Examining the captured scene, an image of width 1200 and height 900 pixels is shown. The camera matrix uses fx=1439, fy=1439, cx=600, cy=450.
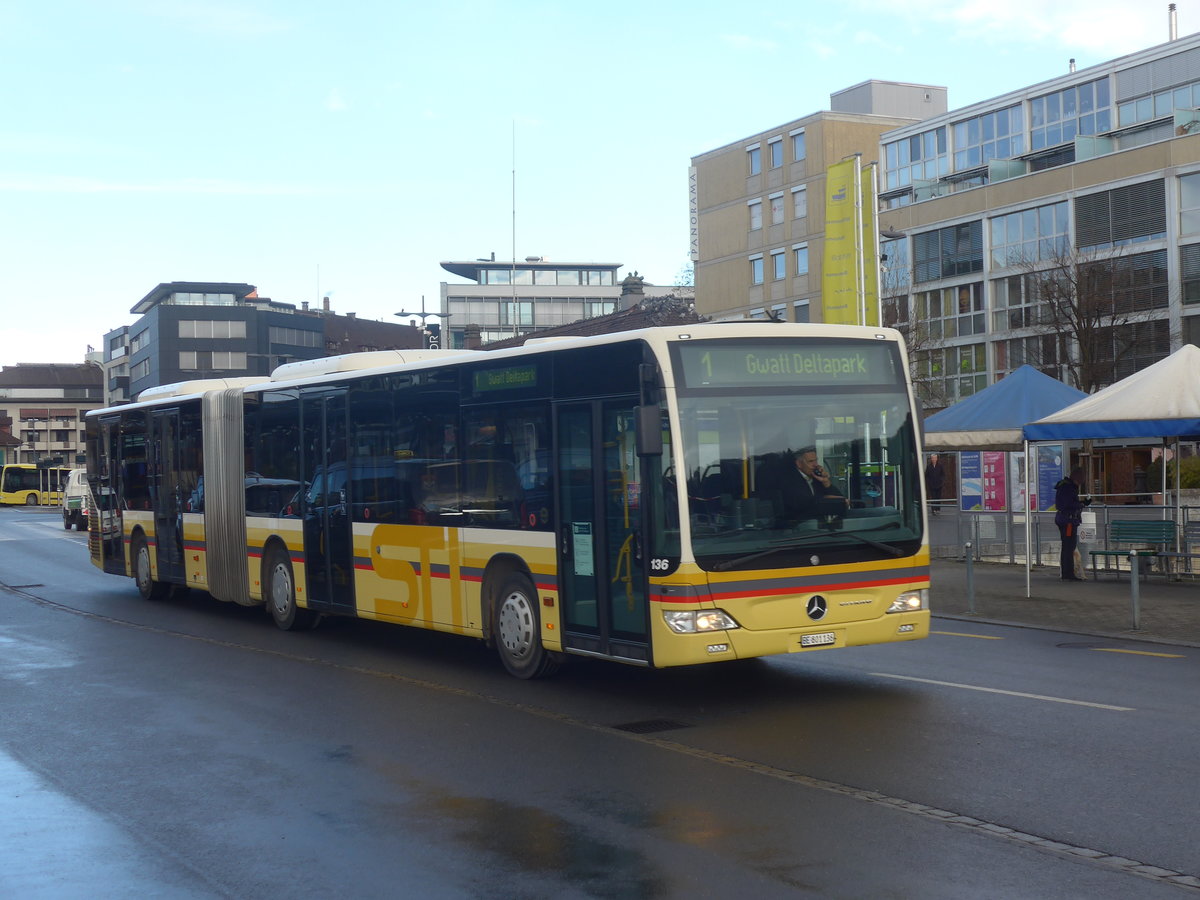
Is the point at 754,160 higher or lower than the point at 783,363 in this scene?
higher

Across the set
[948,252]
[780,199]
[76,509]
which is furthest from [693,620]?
[780,199]

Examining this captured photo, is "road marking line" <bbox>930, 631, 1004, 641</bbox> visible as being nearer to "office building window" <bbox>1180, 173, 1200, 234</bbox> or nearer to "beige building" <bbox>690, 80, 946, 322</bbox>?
"office building window" <bbox>1180, 173, 1200, 234</bbox>

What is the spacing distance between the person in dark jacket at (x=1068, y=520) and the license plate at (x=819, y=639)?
12921 mm

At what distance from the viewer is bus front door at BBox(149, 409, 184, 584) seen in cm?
1966

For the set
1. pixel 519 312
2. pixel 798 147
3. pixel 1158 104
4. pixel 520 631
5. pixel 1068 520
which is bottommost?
pixel 520 631

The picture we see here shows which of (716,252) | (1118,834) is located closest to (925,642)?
(1118,834)

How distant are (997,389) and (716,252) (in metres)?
56.5

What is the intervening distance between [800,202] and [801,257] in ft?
9.08

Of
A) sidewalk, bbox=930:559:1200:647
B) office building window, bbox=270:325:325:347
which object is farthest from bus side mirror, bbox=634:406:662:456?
office building window, bbox=270:325:325:347

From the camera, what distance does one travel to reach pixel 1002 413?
22578 mm

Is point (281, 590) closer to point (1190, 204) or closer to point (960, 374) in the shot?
point (1190, 204)

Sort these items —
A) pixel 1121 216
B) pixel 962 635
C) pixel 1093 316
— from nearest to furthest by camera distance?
pixel 962 635
pixel 1093 316
pixel 1121 216

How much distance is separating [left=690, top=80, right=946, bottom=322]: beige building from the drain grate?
60065 mm

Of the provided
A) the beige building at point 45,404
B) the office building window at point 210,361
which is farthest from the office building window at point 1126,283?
the beige building at point 45,404
